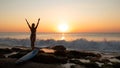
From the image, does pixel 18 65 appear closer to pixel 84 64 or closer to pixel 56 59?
pixel 56 59

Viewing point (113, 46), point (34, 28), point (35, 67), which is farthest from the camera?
point (113, 46)

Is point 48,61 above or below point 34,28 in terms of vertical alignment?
below

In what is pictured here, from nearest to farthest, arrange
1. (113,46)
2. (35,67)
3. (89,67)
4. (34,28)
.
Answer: (35,67) → (89,67) → (34,28) → (113,46)

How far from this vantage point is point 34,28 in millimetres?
17438

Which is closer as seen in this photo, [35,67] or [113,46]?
[35,67]

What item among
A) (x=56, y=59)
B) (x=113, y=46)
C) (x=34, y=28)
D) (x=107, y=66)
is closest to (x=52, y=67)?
(x=56, y=59)

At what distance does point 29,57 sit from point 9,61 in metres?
1.49

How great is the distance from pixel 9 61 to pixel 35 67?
6.58 ft

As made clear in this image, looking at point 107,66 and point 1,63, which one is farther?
point 107,66

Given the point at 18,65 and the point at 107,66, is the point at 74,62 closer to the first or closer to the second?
the point at 107,66

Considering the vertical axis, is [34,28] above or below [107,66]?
above

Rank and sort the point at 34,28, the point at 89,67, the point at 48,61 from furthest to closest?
1. the point at 34,28
2. the point at 48,61
3. the point at 89,67

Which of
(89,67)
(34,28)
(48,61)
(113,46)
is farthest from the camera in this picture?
(113,46)

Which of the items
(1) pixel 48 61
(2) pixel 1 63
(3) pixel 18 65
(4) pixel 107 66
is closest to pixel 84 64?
(4) pixel 107 66
